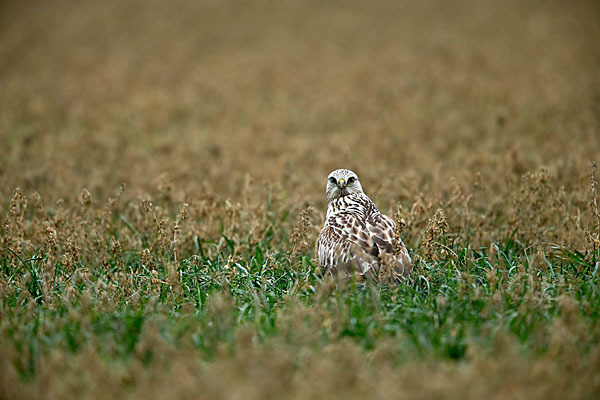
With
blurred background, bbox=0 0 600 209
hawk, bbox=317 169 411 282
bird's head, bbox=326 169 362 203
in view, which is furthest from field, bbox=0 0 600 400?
bird's head, bbox=326 169 362 203

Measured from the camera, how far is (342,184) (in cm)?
603

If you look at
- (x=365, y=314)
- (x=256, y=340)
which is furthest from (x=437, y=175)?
(x=256, y=340)

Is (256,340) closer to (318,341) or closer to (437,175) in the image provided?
(318,341)

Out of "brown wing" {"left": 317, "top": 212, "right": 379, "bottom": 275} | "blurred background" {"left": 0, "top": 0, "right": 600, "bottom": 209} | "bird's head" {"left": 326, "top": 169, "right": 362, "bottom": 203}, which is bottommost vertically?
Result: "brown wing" {"left": 317, "top": 212, "right": 379, "bottom": 275}

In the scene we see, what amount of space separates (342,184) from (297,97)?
36.0 feet

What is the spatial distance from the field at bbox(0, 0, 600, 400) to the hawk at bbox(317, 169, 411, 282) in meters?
0.21

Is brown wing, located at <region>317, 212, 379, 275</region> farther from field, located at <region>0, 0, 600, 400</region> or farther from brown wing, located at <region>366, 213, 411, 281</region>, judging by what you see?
field, located at <region>0, 0, 600, 400</region>

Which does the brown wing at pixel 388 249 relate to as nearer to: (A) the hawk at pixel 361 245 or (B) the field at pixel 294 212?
(A) the hawk at pixel 361 245

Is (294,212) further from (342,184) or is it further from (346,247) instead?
(346,247)

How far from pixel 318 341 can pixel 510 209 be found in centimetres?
409

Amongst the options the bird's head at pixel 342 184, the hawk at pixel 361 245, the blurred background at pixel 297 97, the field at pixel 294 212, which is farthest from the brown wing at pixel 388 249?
the blurred background at pixel 297 97

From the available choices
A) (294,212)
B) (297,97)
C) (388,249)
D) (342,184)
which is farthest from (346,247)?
(297,97)

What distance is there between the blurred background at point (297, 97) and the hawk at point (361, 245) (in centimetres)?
191

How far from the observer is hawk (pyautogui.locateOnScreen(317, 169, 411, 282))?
505 centimetres
